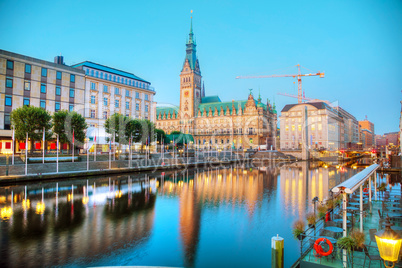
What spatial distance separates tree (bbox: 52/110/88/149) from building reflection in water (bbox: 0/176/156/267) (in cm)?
1966

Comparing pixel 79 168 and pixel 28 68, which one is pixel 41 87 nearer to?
pixel 28 68

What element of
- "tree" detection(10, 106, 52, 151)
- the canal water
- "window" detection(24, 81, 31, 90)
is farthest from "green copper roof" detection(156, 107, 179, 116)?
the canal water

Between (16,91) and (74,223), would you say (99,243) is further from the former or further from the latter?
(16,91)

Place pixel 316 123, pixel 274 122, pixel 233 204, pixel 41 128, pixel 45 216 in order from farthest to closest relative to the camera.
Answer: pixel 274 122
pixel 316 123
pixel 41 128
pixel 233 204
pixel 45 216

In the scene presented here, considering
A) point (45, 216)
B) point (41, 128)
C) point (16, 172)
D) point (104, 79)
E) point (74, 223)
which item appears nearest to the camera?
point (74, 223)

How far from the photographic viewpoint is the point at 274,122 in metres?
146

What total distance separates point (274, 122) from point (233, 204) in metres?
124

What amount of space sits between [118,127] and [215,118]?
8547 centimetres

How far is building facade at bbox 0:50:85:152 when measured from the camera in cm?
5212

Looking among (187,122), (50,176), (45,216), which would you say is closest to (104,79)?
(50,176)

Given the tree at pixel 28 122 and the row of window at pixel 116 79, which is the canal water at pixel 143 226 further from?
the row of window at pixel 116 79

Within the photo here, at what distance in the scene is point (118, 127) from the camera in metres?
61.4

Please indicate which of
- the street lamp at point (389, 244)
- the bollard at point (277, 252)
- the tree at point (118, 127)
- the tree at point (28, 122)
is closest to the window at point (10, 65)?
the tree at point (28, 122)

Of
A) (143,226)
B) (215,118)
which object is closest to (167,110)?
(215,118)
